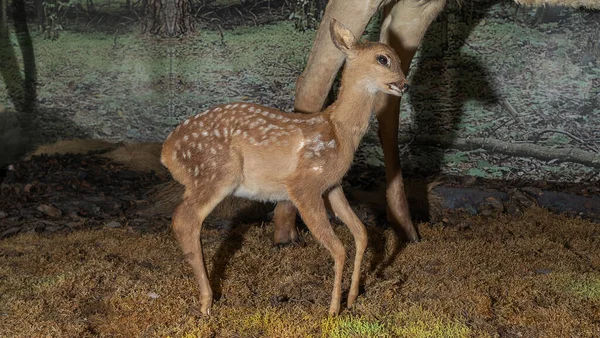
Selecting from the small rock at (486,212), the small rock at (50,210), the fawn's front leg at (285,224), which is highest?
the fawn's front leg at (285,224)

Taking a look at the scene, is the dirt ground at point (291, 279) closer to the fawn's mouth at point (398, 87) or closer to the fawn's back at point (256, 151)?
the fawn's back at point (256, 151)

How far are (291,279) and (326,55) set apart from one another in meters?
1.60

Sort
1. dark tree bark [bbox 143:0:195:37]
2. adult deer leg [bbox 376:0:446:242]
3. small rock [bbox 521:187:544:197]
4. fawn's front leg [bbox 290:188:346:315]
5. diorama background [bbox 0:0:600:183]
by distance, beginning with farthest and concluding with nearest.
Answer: dark tree bark [bbox 143:0:195:37] → diorama background [bbox 0:0:600:183] → small rock [bbox 521:187:544:197] → adult deer leg [bbox 376:0:446:242] → fawn's front leg [bbox 290:188:346:315]

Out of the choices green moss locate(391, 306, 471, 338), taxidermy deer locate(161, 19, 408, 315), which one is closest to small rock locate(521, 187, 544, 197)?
green moss locate(391, 306, 471, 338)

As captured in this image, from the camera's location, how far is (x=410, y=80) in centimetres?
848

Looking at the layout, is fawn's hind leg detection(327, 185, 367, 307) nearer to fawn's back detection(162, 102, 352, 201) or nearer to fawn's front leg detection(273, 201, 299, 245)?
fawn's back detection(162, 102, 352, 201)

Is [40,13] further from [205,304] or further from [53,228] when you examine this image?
[205,304]

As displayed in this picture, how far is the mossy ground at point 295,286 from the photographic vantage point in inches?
150

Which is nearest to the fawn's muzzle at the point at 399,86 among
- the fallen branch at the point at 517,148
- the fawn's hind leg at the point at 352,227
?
the fawn's hind leg at the point at 352,227

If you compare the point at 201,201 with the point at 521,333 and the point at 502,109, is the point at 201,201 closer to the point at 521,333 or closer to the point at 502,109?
the point at 521,333

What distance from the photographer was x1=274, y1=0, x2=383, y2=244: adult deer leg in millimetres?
4820

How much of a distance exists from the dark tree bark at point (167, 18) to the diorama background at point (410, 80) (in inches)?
5.7

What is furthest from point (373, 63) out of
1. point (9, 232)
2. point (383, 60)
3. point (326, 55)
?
point (9, 232)

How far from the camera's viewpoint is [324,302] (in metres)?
4.17
